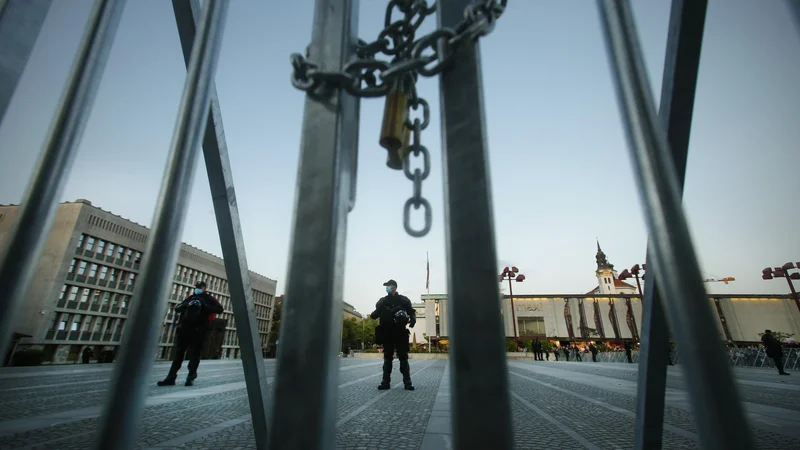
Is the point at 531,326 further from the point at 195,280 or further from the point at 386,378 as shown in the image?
the point at 386,378

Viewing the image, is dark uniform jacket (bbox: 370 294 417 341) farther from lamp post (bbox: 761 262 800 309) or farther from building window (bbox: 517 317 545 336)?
building window (bbox: 517 317 545 336)

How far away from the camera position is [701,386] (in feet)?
1.71

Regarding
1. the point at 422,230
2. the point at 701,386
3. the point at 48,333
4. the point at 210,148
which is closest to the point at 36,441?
the point at 210,148

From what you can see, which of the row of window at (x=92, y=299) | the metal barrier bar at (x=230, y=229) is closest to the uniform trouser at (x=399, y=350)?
the metal barrier bar at (x=230, y=229)

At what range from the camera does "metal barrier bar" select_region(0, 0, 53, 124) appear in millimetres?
1094

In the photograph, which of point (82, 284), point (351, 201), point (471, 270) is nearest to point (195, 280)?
→ point (82, 284)

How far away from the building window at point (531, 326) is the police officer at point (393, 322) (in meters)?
56.8

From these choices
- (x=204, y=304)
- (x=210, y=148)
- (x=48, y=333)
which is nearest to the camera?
(x=210, y=148)

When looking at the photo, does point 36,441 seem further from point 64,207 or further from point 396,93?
point 64,207

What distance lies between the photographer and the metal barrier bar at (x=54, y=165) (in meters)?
0.83

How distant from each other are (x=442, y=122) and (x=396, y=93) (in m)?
0.16

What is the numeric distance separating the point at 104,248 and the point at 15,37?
53185 mm

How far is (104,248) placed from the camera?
42062 mm

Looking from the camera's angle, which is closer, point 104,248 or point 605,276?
point 104,248
